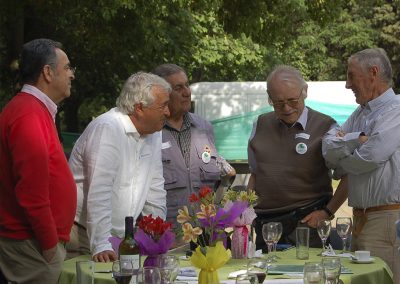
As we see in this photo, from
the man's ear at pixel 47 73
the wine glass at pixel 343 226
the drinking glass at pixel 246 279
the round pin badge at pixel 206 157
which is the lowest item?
the wine glass at pixel 343 226

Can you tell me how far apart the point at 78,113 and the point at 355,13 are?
19.2 m

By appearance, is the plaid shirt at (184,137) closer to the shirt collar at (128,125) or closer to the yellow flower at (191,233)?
the shirt collar at (128,125)

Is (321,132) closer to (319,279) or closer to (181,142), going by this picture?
(181,142)

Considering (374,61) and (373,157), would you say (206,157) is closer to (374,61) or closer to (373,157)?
(373,157)

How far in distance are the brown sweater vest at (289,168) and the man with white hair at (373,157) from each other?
0.22 meters

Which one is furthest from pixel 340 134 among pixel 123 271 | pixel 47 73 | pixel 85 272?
pixel 85 272

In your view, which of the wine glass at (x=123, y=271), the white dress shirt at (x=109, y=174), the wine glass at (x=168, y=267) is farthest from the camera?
the white dress shirt at (x=109, y=174)

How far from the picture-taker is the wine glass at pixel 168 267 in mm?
3955

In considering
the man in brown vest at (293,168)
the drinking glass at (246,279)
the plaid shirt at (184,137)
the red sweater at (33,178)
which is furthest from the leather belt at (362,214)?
the drinking glass at (246,279)

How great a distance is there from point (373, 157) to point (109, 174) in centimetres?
172

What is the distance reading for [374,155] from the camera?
20.2 ft

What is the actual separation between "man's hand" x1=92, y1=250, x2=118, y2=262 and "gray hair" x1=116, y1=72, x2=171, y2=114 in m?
0.90

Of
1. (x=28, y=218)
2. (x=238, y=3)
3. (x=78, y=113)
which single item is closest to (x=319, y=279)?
(x=28, y=218)

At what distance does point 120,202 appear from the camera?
5828mm
